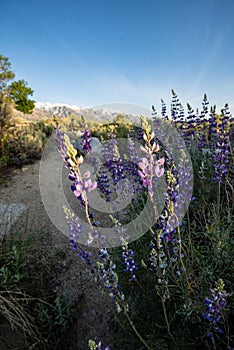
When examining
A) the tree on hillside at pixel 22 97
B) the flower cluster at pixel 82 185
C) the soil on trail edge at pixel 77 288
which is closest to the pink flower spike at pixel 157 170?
the flower cluster at pixel 82 185

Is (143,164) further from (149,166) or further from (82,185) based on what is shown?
(82,185)

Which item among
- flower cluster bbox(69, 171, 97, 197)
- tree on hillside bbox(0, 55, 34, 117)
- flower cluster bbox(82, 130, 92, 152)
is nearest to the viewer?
flower cluster bbox(69, 171, 97, 197)

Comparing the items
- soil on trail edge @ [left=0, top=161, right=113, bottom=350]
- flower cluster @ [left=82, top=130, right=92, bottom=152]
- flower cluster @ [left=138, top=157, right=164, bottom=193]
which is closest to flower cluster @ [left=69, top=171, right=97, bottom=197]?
flower cluster @ [left=138, top=157, right=164, bottom=193]

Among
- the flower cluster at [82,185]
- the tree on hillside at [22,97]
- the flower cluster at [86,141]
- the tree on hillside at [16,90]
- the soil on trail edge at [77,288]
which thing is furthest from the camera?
the tree on hillside at [22,97]

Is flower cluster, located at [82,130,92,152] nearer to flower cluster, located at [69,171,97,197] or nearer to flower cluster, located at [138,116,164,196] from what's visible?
flower cluster, located at [69,171,97,197]

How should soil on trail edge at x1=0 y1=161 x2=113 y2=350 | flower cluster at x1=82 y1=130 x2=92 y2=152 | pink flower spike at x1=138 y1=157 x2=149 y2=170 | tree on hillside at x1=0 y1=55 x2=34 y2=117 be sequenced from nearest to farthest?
pink flower spike at x1=138 y1=157 x2=149 y2=170, flower cluster at x1=82 y1=130 x2=92 y2=152, soil on trail edge at x1=0 y1=161 x2=113 y2=350, tree on hillside at x1=0 y1=55 x2=34 y2=117

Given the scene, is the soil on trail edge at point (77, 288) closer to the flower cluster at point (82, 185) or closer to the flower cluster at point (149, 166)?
the flower cluster at point (82, 185)

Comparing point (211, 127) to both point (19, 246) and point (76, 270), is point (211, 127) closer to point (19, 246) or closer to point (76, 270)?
point (76, 270)

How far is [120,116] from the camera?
13977 mm

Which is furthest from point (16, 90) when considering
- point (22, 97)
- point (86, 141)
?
point (86, 141)

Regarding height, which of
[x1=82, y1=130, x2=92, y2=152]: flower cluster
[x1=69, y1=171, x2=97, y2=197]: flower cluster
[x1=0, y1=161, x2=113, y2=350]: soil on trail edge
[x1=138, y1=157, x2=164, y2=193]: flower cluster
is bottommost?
[x1=0, y1=161, x2=113, y2=350]: soil on trail edge

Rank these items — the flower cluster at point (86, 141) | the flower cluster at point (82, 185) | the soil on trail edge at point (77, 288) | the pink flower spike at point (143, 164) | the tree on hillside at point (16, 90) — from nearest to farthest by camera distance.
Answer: the pink flower spike at point (143, 164) → the flower cluster at point (82, 185) → the flower cluster at point (86, 141) → the soil on trail edge at point (77, 288) → the tree on hillside at point (16, 90)

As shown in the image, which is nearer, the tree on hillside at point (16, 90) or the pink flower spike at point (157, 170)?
the pink flower spike at point (157, 170)

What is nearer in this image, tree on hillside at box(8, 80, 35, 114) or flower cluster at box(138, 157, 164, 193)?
flower cluster at box(138, 157, 164, 193)
